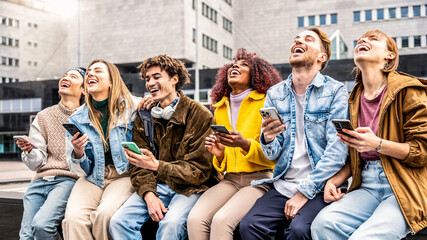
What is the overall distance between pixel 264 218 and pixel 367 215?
0.81 m

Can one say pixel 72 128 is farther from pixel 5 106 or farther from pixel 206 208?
pixel 5 106

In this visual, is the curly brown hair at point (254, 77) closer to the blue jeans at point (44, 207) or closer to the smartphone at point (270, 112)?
the smartphone at point (270, 112)

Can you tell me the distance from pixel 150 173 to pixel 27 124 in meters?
37.4

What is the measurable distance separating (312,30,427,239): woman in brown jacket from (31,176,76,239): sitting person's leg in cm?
267

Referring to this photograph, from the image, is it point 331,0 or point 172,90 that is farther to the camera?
point 331,0

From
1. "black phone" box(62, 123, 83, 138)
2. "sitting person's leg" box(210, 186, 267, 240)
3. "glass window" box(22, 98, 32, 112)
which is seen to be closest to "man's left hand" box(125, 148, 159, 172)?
"black phone" box(62, 123, 83, 138)

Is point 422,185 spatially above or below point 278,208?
above

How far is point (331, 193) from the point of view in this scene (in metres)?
3.35

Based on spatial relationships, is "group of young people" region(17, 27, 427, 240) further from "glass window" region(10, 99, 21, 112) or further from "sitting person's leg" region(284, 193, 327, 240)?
"glass window" region(10, 99, 21, 112)

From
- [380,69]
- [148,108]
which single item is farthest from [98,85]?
[380,69]

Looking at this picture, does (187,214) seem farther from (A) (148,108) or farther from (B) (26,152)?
(B) (26,152)

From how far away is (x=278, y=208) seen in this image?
3541 millimetres

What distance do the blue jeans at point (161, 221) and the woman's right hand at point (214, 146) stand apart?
1.59 feet

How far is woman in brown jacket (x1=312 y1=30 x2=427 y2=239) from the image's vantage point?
293cm
